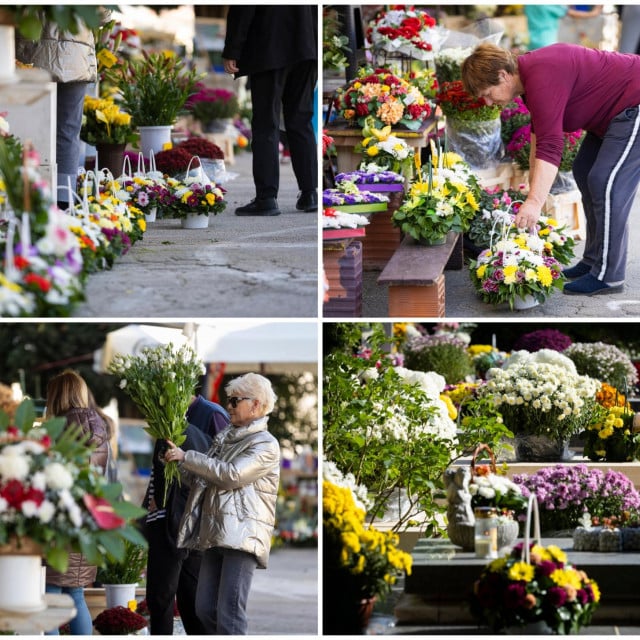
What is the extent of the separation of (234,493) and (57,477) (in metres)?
1.13

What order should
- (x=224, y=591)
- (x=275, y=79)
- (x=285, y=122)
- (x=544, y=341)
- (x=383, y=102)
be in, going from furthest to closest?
(x=544, y=341) < (x=383, y=102) < (x=285, y=122) < (x=275, y=79) < (x=224, y=591)

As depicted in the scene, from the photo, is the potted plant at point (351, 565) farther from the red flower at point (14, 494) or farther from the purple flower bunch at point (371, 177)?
the purple flower bunch at point (371, 177)

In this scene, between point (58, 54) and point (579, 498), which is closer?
point (579, 498)

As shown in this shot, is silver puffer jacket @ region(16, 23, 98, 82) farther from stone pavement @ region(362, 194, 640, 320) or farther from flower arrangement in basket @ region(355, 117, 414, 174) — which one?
stone pavement @ region(362, 194, 640, 320)

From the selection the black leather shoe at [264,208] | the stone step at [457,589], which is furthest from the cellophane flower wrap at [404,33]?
the stone step at [457,589]

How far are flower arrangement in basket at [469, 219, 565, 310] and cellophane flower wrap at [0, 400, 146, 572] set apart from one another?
2392 millimetres

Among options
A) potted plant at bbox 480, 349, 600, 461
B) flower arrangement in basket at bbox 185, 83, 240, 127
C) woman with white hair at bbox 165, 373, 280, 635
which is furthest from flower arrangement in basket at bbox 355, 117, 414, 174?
flower arrangement in basket at bbox 185, 83, 240, 127

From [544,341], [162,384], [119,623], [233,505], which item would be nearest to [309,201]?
[162,384]

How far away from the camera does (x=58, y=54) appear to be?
5223mm

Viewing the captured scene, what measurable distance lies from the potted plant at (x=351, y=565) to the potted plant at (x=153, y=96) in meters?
3.42

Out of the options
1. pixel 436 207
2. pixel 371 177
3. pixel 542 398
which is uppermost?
pixel 371 177

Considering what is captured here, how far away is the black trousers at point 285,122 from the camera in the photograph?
5914mm

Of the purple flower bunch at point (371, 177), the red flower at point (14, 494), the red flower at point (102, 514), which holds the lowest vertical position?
the red flower at point (102, 514)

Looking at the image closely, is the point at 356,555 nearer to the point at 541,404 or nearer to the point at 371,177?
the point at 541,404
